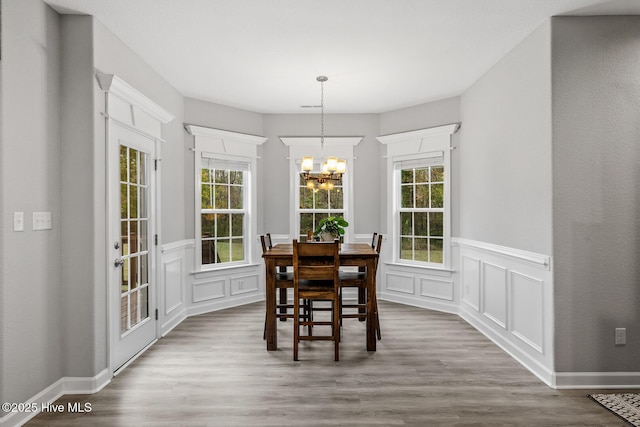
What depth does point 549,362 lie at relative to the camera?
3219mm

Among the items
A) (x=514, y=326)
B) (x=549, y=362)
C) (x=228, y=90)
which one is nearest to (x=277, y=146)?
(x=228, y=90)

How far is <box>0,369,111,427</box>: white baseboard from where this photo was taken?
8.82 feet

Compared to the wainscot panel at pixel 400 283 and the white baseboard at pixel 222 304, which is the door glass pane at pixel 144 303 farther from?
the wainscot panel at pixel 400 283

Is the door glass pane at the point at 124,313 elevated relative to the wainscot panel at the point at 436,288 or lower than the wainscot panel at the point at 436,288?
elevated

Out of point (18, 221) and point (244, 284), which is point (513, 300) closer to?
point (244, 284)

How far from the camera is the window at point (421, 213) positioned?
5.76 meters

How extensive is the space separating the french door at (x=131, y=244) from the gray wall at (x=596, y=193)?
3.47m

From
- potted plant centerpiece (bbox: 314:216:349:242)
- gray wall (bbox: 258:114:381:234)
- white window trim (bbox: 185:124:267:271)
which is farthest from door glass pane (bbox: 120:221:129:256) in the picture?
gray wall (bbox: 258:114:381:234)

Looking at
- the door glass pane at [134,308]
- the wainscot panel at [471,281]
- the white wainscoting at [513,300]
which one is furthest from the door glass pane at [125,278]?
the wainscot panel at [471,281]

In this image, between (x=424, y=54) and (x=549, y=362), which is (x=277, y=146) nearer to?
(x=424, y=54)

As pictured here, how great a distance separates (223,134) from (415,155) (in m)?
2.71

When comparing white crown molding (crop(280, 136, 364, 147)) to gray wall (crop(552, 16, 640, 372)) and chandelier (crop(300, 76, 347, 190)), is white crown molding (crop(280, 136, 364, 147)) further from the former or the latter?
gray wall (crop(552, 16, 640, 372))

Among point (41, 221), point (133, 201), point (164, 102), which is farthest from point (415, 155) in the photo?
point (41, 221)

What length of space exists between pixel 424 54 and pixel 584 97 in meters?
1.46
